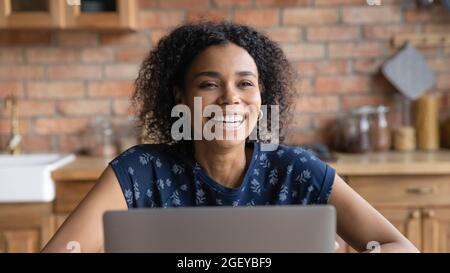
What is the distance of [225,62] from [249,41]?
120 millimetres

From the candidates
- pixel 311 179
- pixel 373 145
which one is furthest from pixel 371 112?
pixel 311 179

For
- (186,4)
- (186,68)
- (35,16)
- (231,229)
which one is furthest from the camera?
(186,4)

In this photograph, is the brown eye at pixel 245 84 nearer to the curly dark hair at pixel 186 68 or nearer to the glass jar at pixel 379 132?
the curly dark hair at pixel 186 68

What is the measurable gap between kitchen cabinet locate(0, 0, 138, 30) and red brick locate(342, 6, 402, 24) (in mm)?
982

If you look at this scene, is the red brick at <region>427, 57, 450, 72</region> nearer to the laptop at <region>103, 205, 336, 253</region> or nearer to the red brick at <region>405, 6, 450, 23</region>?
the red brick at <region>405, 6, 450, 23</region>

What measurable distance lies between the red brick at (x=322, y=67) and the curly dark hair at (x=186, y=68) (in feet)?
3.48

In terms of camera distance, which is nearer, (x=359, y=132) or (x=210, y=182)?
(x=210, y=182)

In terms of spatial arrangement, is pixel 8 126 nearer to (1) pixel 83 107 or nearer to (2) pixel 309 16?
(1) pixel 83 107

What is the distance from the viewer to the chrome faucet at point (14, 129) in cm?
247

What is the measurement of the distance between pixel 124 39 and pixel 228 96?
1.47 metres

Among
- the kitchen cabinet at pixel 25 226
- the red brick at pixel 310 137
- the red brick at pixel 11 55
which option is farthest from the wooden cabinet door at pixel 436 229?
the red brick at pixel 11 55

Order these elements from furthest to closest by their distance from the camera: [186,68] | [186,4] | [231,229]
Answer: [186,4] < [186,68] < [231,229]

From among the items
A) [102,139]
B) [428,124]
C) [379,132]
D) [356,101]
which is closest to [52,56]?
[102,139]

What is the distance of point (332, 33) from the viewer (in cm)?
256
